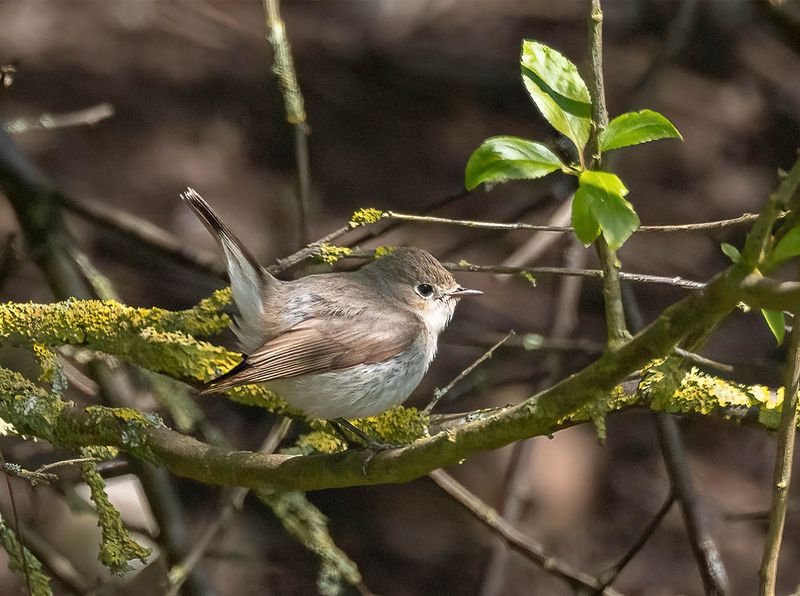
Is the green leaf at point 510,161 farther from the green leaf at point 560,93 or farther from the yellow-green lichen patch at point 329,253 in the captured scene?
the yellow-green lichen patch at point 329,253

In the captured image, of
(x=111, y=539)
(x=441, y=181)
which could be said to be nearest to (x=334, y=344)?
(x=111, y=539)

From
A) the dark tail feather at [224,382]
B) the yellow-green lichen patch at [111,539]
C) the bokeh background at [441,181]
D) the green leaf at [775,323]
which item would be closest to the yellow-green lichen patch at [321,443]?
the dark tail feather at [224,382]

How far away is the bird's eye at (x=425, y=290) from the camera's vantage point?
3.84m

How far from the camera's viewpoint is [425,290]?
152 inches

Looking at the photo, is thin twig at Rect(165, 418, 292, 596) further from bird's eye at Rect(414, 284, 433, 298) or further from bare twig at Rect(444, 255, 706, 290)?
bare twig at Rect(444, 255, 706, 290)

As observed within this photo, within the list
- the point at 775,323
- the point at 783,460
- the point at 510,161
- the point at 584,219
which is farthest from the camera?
the point at 783,460

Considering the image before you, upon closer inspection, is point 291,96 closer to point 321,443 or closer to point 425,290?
point 425,290

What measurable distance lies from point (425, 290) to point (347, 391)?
780mm

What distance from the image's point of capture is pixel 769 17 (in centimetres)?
431

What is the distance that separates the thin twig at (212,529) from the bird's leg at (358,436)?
0.89 ft

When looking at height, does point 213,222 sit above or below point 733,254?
above

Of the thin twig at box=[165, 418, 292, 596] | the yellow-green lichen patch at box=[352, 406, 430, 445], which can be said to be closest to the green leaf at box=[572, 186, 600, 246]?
the yellow-green lichen patch at box=[352, 406, 430, 445]

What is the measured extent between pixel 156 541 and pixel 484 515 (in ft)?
3.95

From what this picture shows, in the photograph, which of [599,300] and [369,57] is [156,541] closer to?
[599,300]
